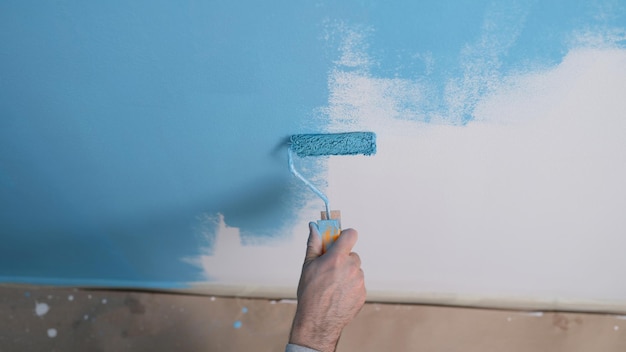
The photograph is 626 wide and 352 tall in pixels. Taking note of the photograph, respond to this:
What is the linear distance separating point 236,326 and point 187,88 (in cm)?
91

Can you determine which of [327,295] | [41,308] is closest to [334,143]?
[327,295]

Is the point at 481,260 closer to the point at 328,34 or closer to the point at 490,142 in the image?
the point at 490,142

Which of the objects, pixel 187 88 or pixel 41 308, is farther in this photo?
pixel 41 308

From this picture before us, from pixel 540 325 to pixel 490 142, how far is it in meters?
0.81

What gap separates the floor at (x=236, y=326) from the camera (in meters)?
1.33

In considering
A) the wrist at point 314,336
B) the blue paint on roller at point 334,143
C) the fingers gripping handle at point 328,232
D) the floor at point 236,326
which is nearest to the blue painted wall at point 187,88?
the blue paint on roller at point 334,143

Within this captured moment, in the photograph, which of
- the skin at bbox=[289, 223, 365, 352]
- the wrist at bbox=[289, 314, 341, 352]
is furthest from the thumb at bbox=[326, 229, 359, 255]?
the wrist at bbox=[289, 314, 341, 352]

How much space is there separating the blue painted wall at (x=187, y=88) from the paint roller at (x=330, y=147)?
0.08ft

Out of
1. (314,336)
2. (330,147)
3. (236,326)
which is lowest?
(314,336)

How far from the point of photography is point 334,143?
816 millimetres

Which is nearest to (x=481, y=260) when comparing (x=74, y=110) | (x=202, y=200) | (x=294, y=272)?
(x=294, y=272)

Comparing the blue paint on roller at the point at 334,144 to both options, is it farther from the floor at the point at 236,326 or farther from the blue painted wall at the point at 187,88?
the floor at the point at 236,326

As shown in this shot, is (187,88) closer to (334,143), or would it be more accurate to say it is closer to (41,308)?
(334,143)

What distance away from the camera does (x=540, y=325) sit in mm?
1336
